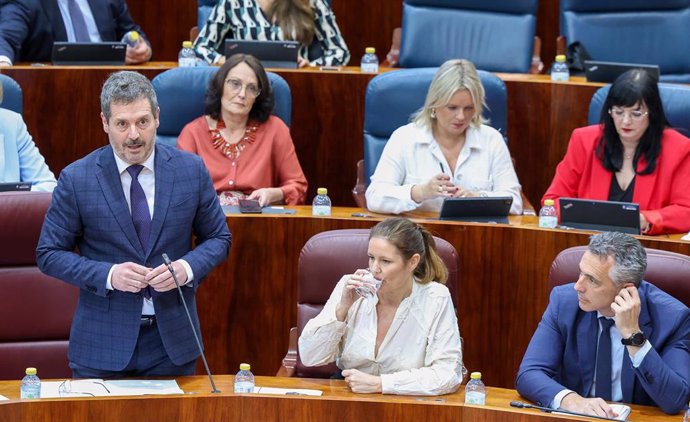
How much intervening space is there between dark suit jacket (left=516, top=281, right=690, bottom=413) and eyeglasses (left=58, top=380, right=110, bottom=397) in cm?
88

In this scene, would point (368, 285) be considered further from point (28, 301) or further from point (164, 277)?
point (28, 301)

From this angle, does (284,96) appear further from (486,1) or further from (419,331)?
(419,331)

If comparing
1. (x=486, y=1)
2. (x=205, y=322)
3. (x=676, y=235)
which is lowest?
(x=205, y=322)

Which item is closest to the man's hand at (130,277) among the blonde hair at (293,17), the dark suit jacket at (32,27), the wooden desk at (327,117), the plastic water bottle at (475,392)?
the plastic water bottle at (475,392)

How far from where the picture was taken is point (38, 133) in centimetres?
433

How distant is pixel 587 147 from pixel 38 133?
70.8 inches

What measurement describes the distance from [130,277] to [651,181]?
1732mm

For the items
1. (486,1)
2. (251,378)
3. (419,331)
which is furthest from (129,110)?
(486,1)

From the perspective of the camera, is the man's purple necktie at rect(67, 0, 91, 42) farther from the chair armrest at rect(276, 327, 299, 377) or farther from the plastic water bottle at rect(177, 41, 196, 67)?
Answer: the chair armrest at rect(276, 327, 299, 377)

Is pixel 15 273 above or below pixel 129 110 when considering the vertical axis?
below

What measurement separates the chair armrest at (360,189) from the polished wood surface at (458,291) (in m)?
0.45

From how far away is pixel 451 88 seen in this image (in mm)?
3807

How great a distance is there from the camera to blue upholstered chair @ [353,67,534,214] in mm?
4168

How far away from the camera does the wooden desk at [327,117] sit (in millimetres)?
4301
